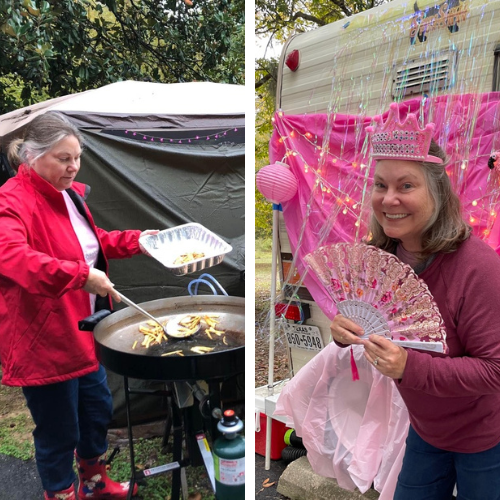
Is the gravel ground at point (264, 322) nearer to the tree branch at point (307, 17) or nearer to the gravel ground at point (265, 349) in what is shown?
the gravel ground at point (265, 349)

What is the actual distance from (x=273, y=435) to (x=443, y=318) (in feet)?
6.96

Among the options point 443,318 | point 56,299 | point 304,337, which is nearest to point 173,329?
point 56,299

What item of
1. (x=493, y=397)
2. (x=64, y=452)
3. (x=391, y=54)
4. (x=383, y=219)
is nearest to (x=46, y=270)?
(x=64, y=452)

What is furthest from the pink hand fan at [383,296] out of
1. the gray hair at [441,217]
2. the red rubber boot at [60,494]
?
the red rubber boot at [60,494]

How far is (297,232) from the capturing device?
2.80m

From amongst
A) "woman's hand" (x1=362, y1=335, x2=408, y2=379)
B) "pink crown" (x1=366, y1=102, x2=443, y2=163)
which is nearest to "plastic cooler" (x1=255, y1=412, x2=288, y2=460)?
"woman's hand" (x1=362, y1=335, x2=408, y2=379)

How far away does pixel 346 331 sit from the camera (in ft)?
4.75

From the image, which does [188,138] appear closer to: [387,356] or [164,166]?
[164,166]

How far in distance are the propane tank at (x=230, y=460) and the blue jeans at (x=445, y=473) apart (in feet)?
1.85

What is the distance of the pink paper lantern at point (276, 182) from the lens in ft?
8.66

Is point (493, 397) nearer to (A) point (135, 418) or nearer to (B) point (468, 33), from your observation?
(A) point (135, 418)

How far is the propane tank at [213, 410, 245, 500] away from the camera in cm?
182

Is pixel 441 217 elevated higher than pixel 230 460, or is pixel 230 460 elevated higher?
pixel 441 217

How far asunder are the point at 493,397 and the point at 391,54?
1620 millimetres
